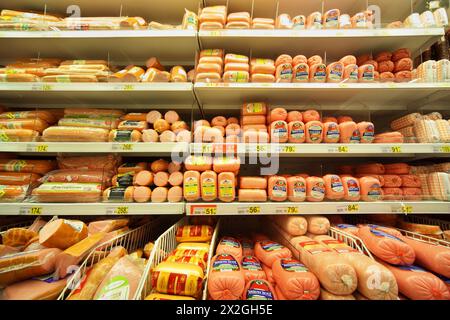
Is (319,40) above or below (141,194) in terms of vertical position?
above

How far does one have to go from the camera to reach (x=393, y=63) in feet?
4.35

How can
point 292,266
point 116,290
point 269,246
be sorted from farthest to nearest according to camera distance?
point 269,246 → point 292,266 → point 116,290

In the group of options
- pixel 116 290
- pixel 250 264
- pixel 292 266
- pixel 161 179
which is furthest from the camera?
pixel 161 179

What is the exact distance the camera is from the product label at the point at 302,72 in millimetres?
1249

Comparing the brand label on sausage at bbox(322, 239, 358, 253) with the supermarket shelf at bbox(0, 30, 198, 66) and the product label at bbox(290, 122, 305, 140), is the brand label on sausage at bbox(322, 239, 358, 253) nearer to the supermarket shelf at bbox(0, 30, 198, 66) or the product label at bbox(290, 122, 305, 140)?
the product label at bbox(290, 122, 305, 140)

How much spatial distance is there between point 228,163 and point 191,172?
0.24 metres

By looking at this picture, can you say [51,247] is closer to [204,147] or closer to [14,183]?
[14,183]

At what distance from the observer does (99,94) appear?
4.46 ft

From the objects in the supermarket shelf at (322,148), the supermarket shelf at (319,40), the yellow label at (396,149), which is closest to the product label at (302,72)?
Answer: the supermarket shelf at (319,40)

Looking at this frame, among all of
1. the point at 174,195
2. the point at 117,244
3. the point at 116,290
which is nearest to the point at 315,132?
the point at 174,195

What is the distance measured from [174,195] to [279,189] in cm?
66

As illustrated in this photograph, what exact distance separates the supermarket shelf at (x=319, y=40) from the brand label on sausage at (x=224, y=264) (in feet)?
4.49

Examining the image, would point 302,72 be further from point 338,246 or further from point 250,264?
point 250,264
